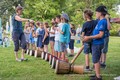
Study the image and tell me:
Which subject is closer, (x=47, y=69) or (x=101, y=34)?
(x=101, y=34)

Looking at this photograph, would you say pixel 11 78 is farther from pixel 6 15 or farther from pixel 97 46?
pixel 6 15

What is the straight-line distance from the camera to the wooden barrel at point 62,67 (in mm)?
7060

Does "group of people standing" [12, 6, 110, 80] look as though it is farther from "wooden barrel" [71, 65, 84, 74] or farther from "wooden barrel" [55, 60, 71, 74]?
"wooden barrel" [55, 60, 71, 74]

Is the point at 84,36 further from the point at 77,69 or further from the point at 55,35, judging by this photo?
the point at 55,35

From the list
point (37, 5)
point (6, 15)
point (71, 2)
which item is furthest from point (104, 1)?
point (6, 15)

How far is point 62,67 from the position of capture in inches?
279

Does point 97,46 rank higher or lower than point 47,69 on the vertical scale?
higher

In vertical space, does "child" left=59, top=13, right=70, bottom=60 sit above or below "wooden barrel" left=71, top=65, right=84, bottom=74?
above

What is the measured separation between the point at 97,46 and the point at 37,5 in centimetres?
3513

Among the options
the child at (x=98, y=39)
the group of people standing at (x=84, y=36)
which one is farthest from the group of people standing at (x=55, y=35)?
the child at (x=98, y=39)

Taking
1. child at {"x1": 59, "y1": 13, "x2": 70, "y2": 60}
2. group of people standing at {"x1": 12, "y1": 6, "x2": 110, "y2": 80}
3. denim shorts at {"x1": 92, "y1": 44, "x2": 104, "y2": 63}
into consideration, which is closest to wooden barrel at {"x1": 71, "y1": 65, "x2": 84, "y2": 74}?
group of people standing at {"x1": 12, "y1": 6, "x2": 110, "y2": 80}

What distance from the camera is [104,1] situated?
4219cm

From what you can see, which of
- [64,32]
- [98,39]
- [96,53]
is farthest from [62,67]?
[64,32]

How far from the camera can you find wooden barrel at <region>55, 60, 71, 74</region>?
278 inches
